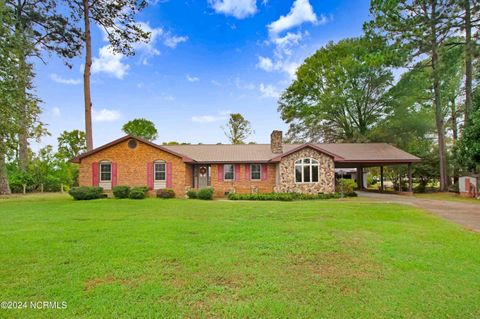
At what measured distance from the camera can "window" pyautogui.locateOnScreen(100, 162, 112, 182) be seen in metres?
18.6

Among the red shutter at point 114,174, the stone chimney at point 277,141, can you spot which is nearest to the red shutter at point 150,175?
the red shutter at point 114,174

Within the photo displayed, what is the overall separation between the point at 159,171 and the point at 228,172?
5.13m

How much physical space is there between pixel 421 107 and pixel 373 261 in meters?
31.0

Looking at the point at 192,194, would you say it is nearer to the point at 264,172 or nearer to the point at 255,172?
the point at 255,172

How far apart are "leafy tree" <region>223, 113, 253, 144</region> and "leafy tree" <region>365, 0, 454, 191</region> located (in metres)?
29.6

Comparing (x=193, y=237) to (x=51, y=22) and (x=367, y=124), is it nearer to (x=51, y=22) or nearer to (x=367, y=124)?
(x=51, y=22)

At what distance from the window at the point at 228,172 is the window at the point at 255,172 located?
1.54 m

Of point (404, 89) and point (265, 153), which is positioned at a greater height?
point (404, 89)

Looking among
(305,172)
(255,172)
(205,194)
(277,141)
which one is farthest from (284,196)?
(277,141)

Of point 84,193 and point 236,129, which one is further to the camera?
point 236,129

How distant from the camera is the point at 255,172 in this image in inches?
800

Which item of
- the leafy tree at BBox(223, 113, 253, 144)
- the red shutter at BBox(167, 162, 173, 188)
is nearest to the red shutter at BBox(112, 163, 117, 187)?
the red shutter at BBox(167, 162, 173, 188)

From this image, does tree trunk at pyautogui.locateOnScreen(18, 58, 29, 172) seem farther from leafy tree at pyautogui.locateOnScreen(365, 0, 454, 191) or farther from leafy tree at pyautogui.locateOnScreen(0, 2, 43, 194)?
leafy tree at pyautogui.locateOnScreen(365, 0, 454, 191)

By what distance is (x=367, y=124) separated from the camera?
103 ft
